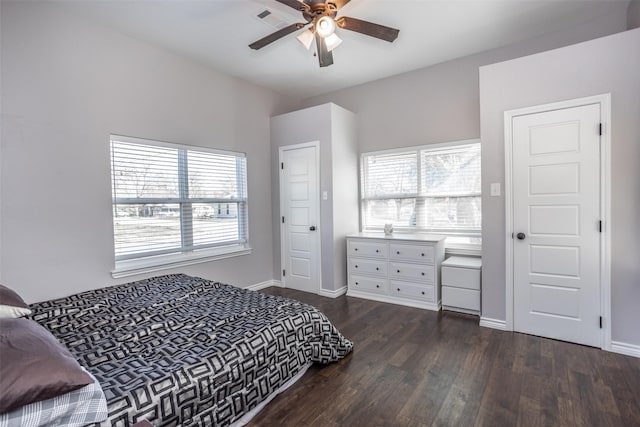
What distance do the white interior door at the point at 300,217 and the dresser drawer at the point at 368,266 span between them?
48cm

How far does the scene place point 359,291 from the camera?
411 centimetres

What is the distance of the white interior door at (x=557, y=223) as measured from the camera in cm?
261

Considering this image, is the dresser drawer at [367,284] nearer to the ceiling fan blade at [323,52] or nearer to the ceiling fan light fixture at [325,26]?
the ceiling fan blade at [323,52]

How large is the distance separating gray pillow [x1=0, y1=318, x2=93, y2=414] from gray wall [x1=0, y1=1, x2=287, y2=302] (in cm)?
156

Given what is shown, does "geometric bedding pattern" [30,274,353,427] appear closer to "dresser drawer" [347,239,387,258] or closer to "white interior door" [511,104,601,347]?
"dresser drawer" [347,239,387,258]

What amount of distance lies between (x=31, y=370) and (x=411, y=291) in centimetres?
339

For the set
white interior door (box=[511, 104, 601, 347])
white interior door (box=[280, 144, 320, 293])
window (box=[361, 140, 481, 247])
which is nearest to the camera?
white interior door (box=[511, 104, 601, 347])

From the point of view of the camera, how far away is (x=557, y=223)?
2.74 meters

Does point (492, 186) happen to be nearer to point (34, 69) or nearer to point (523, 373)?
point (523, 373)

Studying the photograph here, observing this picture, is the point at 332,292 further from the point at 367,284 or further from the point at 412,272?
the point at 412,272

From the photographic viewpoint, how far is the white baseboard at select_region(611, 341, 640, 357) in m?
2.45

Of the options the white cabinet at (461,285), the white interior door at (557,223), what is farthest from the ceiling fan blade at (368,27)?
the white cabinet at (461,285)

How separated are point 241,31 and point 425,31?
1855 mm

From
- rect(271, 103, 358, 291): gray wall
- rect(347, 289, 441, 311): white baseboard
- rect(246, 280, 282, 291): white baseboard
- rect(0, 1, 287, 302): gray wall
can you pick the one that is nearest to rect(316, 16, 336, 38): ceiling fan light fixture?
rect(271, 103, 358, 291): gray wall
